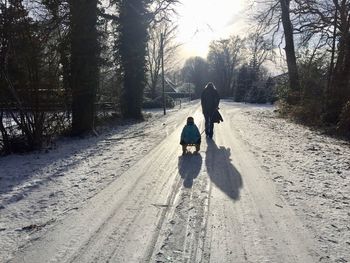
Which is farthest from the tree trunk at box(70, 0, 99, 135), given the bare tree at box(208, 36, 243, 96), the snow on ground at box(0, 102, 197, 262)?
the bare tree at box(208, 36, 243, 96)

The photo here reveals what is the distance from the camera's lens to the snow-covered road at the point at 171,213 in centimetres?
446

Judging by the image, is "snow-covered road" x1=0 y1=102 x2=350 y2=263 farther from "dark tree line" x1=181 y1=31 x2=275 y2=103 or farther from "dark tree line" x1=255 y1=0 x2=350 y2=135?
"dark tree line" x1=181 y1=31 x2=275 y2=103

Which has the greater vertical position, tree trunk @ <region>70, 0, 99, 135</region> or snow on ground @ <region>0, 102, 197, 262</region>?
tree trunk @ <region>70, 0, 99, 135</region>

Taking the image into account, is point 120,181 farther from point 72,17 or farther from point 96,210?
point 72,17

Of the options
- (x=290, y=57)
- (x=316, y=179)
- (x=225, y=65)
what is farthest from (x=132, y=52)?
(x=225, y=65)

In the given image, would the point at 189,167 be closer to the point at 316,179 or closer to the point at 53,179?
the point at 316,179

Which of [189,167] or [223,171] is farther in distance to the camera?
[189,167]

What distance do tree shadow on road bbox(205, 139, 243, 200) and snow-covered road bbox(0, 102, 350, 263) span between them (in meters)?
0.02

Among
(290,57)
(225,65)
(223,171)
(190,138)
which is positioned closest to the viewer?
(223,171)

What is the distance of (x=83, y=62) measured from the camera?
14.7 meters

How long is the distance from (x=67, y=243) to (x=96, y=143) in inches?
339

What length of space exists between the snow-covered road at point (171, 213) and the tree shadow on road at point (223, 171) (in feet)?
0.07

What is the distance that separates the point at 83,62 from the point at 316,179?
33.6 feet

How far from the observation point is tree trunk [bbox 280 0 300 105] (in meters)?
24.9
